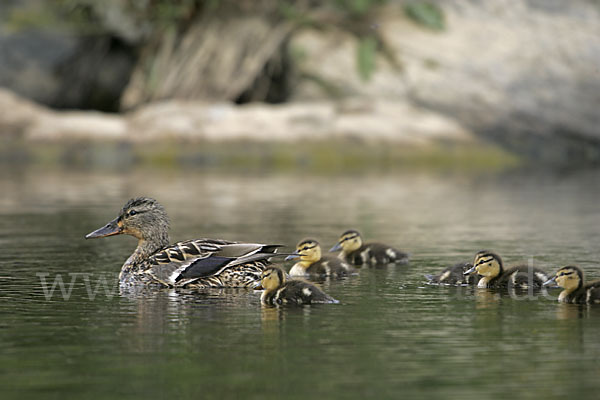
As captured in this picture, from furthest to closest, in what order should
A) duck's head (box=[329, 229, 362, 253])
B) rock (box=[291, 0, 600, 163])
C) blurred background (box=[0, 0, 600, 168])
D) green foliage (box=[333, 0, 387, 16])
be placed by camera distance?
1. rock (box=[291, 0, 600, 163])
2. green foliage (box=[333, 0, 387, 16])
3. blurred background (box=[0, 0, 600, 168])
4. duck's head (box=[329, 229, 362, 253])

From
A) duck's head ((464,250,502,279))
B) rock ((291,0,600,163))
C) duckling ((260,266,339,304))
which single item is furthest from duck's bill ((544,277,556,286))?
rock ((291,0,600,163))

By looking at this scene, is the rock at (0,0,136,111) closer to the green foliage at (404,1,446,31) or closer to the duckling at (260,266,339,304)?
the green foliage at (404,1,446,31)

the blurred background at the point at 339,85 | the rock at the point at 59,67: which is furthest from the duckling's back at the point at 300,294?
the rock at the point at 59,67

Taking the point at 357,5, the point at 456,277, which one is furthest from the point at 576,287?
the point at 357,5

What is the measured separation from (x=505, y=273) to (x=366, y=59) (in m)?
16.3

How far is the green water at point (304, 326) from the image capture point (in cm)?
573

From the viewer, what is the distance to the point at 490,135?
82.2 ft

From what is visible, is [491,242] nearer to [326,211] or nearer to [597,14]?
[326,211]

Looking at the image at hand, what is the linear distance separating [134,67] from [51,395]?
23232mm

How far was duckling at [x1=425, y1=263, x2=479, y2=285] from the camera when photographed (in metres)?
9.13

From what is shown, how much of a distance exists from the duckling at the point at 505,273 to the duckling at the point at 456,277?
0.17 meters

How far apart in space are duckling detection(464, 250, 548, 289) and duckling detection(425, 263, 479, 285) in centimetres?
17

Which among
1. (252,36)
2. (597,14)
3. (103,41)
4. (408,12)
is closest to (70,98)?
(103,41)

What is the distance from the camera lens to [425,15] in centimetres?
2528
